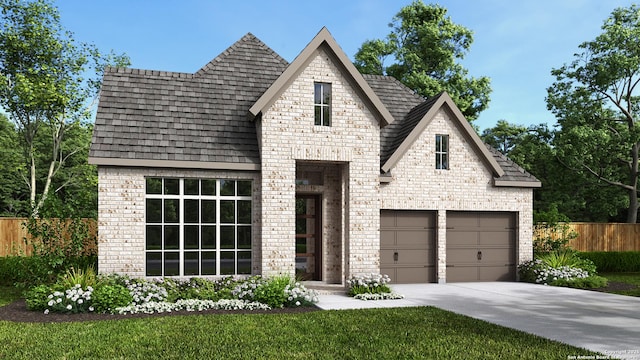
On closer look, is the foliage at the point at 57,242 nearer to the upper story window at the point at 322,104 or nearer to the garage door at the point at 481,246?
the upper story window at the point at 322,104

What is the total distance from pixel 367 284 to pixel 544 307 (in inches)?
170

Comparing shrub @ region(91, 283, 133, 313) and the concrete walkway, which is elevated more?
shrub @ region(91, 283, 133, 313)

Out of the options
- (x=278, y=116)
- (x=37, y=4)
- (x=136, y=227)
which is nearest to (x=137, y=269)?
(x=136, y=227)

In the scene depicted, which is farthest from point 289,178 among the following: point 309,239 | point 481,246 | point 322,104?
point 481,246

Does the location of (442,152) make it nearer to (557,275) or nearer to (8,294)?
(557,275)

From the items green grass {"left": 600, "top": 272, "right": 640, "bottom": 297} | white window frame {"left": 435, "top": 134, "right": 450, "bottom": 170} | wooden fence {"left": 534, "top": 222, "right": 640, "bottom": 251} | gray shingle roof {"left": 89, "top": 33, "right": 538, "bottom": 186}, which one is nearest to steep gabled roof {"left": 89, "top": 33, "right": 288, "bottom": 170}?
gray shingle roof {"left": 89, "top": 33, "right": 538, "bottom": 186}

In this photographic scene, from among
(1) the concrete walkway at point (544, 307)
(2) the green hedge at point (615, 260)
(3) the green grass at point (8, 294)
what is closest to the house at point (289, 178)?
(1) the concrete walkway at point (544, 307)

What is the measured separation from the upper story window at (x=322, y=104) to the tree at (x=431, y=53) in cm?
1435

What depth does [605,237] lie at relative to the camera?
2480 centimetres

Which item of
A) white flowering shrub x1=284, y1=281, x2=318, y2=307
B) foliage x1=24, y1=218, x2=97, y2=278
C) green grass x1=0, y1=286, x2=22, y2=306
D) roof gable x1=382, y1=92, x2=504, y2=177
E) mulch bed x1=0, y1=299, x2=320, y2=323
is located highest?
roof gable x1=382, y1=92, x2=504, y2=177

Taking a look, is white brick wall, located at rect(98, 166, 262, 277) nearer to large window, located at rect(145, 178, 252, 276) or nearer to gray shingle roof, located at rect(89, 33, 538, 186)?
large window, located at rect(145, 178, 252, 276)

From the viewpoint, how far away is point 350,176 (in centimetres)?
1467

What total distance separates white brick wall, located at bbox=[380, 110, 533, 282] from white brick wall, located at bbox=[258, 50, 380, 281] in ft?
5.50

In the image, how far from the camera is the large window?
13.6m
